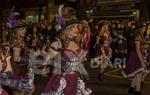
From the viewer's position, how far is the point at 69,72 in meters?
5.57

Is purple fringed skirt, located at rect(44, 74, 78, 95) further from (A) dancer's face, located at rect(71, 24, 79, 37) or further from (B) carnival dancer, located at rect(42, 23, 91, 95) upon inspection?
(A) dancer's face, located at rect(71, 24, 79, 37)

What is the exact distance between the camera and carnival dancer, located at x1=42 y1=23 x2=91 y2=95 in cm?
543

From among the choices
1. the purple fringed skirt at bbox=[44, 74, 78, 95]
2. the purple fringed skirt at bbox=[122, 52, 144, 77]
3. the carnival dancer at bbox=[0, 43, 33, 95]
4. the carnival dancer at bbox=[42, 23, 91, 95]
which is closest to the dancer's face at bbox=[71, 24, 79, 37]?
the carnival dancer at bbox=[42, 23, 91, 95]

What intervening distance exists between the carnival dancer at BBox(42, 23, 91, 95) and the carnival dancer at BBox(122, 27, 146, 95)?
144 inches

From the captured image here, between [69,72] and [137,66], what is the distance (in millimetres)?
4179

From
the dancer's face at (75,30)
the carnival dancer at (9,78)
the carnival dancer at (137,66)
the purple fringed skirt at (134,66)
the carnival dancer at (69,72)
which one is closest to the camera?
the carnival dancer at (9,78)

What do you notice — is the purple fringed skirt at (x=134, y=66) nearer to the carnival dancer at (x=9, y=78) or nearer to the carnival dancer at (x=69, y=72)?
the carnival dancer at (x=69, y=72)

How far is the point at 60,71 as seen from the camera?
18.5 ft

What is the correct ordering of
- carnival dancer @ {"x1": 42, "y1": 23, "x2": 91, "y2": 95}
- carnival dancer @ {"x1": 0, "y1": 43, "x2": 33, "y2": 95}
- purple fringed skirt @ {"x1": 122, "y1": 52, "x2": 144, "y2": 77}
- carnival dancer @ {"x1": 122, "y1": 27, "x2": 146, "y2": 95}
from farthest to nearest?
purple fringed skirt @ {"x1": 122, "y1": 52, "x2": 144, "y2": 77} → carnival dancer @ {"x1": 122, "y1": 27, "x2": 146, "y2": 95} → carnival dancer @ {"x1": 42, "y1": 23, "x2": 91, "y2": 95} → carnival dancer @ {"x1": 0, "y1": 43, "x2": 33, "y2": 95}

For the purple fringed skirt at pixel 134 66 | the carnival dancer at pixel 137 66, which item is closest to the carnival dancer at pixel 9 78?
the carnival dancer at pixel 137 66

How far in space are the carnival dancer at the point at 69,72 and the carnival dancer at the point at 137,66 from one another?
3.65 metres

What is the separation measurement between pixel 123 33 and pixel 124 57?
1.02 m

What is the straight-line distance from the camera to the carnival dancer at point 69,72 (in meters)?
5.43

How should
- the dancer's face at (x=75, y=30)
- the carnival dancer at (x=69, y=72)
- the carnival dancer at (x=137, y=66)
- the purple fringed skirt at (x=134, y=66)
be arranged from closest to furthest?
the carnival dancer at (x=69, y=72) < the dancer's face at (x=75, y=30) < the carnival dancer at (x=137, y=66) < the purple fringed skirt at (x=134, y=66)
